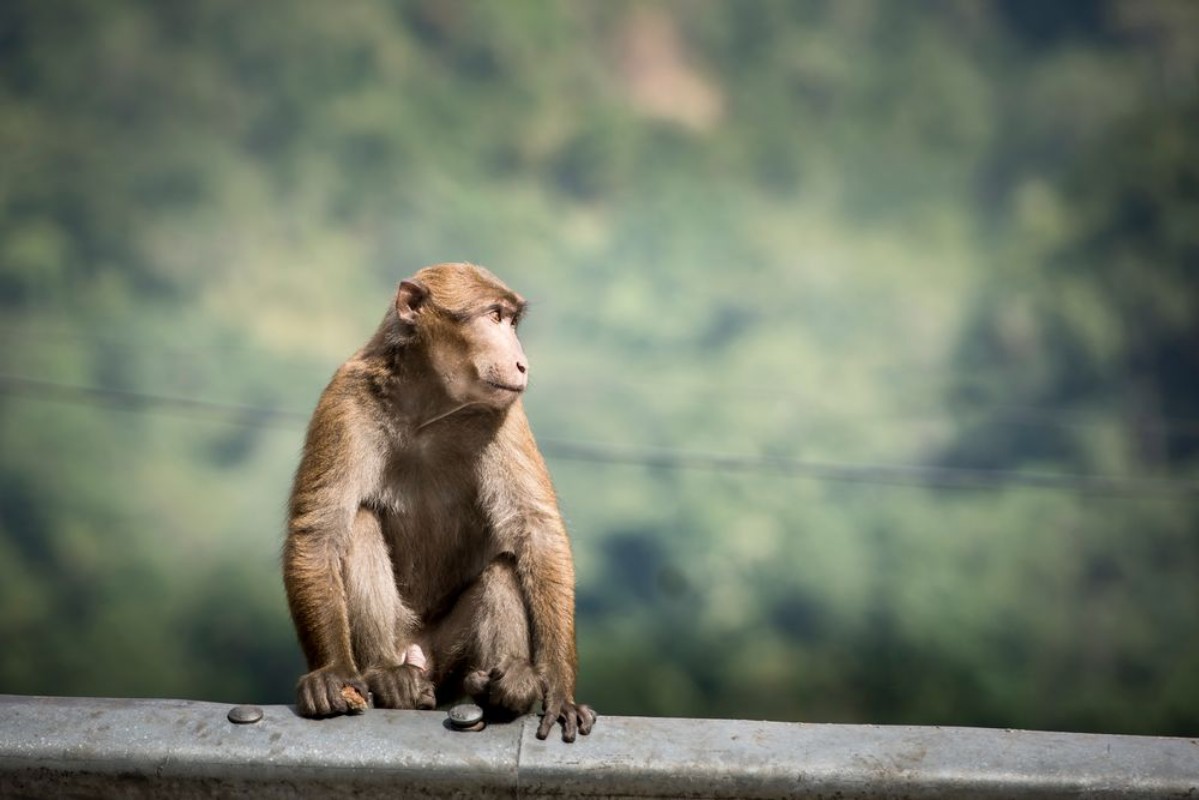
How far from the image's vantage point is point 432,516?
4988 mm

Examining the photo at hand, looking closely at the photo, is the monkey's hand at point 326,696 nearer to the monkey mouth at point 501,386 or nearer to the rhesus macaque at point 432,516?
the rhesus macaque at point 432,516

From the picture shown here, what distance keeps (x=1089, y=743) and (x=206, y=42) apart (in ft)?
39.2

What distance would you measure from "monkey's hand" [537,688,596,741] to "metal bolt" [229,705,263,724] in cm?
70

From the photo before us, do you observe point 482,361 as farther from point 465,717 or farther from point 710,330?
point 710,330

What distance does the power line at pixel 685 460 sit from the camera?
13.0 meters

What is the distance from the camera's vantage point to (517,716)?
408 cm

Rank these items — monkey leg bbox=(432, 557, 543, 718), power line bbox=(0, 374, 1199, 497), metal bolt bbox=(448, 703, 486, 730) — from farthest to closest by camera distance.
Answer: power line bbox=(0, 374, 1199, 497), monkey leg bbox=(432, 557, 543, 718), metal bolt bbox=(448, 703, 486, 730)

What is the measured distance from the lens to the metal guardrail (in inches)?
137

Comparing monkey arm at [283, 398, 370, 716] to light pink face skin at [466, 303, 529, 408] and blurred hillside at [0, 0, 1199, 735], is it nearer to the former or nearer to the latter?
light pink face skin at [466, 303, 529, 408]

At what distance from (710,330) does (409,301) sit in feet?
29.3

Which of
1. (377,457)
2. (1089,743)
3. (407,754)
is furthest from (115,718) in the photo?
(1089,743)

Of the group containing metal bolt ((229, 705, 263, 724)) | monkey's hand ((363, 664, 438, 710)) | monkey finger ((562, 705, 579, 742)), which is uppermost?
metal bolt ((229, 705, 263, 724))

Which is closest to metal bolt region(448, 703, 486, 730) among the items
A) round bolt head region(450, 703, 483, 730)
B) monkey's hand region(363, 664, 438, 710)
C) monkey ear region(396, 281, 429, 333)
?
round bolt head region(450, 703, 483, 730)

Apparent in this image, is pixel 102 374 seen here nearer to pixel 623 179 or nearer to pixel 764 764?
pixel 623 179
